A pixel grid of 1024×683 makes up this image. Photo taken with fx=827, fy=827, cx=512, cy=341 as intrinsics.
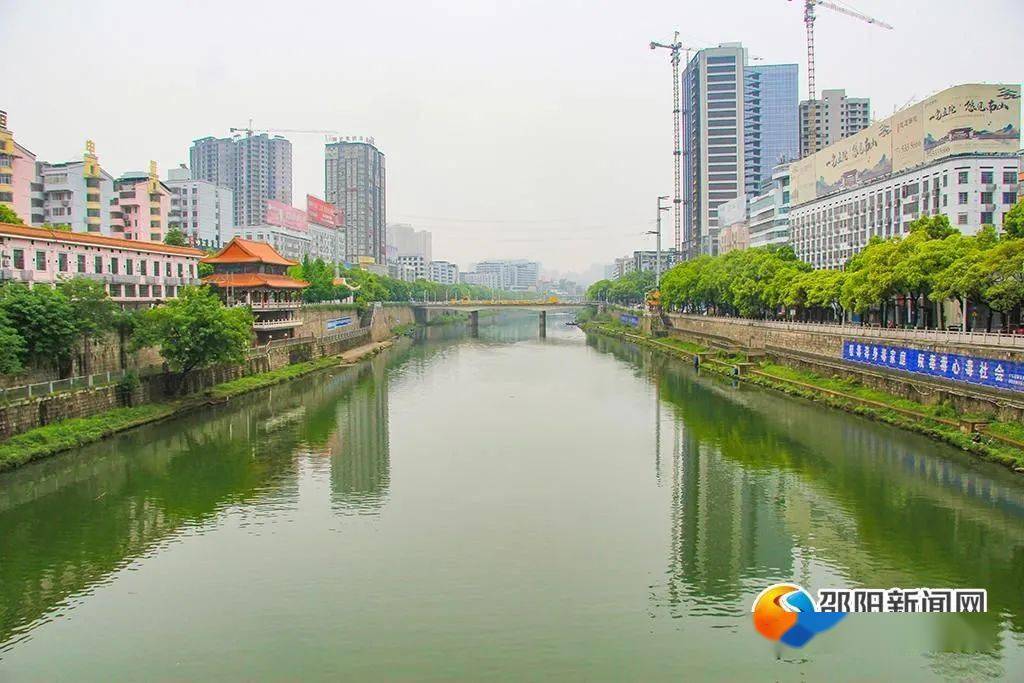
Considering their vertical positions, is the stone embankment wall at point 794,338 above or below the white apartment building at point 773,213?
below

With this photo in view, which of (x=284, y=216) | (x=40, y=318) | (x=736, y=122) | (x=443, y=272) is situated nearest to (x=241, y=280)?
(x=40, y=318)

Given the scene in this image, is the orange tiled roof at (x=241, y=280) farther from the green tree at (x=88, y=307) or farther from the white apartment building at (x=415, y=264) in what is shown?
the white apartment building at (x=415, y=264)

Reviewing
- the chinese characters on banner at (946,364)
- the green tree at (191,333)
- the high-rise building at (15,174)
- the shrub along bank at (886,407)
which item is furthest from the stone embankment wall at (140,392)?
the chinese characters on banner at (946,364)

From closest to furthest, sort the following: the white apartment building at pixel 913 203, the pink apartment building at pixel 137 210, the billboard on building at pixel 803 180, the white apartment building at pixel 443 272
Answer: the white apartment building at pixel 913 203
the pink apartment building at pixel 137 210
the billboard on building at pixel 803 180
the white apartment building at pixel 443 272

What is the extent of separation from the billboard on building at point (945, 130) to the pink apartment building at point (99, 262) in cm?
3132

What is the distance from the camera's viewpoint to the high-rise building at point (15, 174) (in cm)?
3741

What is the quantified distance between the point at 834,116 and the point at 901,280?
72.7 metres

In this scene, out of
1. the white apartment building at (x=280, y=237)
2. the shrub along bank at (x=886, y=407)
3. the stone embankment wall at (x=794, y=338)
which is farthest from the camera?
the white apartment building at (x=280, y=237)

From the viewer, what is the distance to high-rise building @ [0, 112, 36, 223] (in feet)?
123

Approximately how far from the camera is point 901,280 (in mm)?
26031

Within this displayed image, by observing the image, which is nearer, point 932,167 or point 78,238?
point 78,238

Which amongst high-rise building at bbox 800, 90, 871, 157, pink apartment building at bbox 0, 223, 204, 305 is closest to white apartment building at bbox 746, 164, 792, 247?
high-rise building at bbox 800, 90, 871, 157

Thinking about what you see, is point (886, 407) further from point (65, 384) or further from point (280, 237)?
point (280, 237)

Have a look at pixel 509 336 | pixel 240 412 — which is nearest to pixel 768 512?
pixel 240 412
